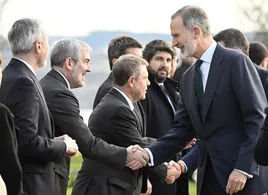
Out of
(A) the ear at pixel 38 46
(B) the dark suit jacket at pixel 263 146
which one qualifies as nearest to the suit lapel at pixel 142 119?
(A) the ear at pixel 38 46

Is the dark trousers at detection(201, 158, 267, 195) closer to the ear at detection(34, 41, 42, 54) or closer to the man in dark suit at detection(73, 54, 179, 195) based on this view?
the man in dark suit at detection(73, 54, 179, 195)

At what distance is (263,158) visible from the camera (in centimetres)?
505

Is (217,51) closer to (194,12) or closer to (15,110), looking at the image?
(194,12)

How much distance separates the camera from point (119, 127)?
7.48 metres

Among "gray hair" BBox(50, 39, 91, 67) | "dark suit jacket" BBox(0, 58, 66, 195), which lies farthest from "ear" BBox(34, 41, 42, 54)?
"gray hair" BBox(50, 39, 91, 67)

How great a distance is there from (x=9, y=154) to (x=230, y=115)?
195 cm

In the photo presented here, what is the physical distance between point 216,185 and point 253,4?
21.9 meters

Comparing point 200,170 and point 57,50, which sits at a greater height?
point 57,50

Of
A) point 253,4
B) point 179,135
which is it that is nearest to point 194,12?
point 179,135

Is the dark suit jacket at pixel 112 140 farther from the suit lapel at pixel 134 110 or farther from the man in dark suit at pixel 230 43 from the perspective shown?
the man in dark suit at pixel 230 43

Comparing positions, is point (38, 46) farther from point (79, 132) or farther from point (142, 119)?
point (142, 119)

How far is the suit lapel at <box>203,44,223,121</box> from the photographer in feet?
21.4

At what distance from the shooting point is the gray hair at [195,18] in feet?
22.2

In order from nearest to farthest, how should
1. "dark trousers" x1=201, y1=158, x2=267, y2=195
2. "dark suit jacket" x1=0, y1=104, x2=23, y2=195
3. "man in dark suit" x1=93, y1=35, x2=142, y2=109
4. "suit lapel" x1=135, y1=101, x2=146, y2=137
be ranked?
"dark suit jacket" x1=0, y1=104, x2=23, y2=195
"dark trousers" x1=201, y1=158, x2=267, y2=195
"suit lapel" x1=135, y1=101, x2=146, y2=137
"man in dark suit" x1=93, y1=35, x2=142, y2=109
